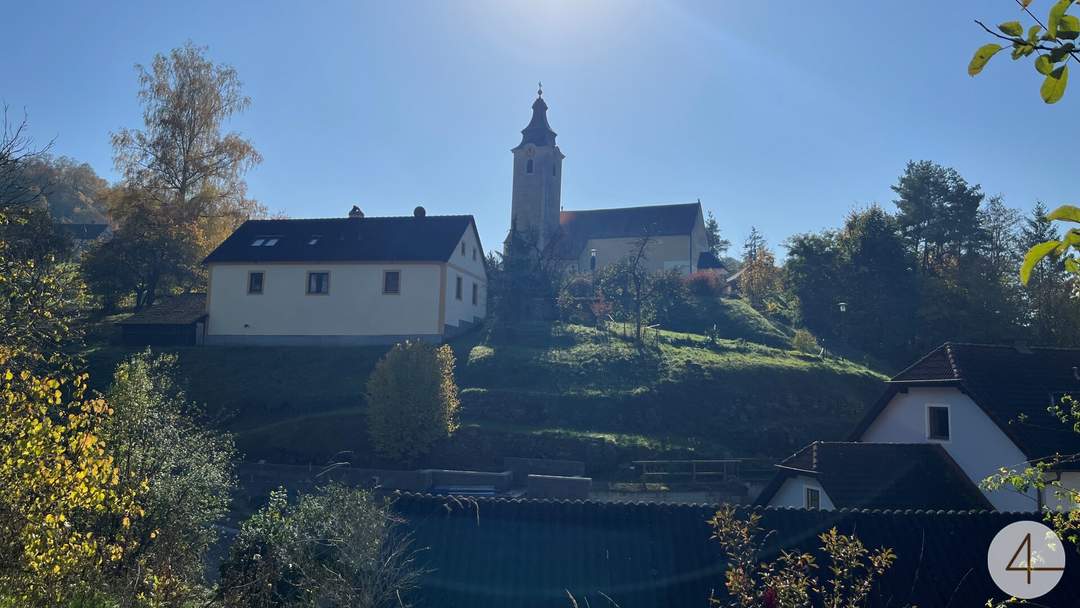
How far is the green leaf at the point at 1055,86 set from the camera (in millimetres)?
2289

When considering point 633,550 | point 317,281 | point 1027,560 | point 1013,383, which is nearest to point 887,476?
point 1013,383

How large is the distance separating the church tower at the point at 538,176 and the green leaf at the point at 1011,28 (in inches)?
2191

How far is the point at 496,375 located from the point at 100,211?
2132 inches

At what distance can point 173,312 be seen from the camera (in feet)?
124

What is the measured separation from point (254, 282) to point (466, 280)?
10.0 meters

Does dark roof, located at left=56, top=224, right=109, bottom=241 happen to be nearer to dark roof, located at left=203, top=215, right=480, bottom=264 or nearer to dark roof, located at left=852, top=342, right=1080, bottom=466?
dark roof, located at left=203, top=215, right=480, bottom=264

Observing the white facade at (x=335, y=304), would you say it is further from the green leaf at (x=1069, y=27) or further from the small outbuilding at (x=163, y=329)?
the green leaf at (x=1069, y=27)

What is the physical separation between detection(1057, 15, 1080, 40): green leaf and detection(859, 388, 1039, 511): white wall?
61.1ft

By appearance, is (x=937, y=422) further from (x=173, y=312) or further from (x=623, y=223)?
(x=623, y=223)

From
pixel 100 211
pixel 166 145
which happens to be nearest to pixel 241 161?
pixel 166 145

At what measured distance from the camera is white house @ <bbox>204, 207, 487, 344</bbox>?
116 ft

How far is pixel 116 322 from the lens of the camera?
125ft

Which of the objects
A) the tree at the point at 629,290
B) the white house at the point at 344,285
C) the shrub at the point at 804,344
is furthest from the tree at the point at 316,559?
the shrub at the point at 804,344

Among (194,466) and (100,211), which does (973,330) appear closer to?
(194,466)
